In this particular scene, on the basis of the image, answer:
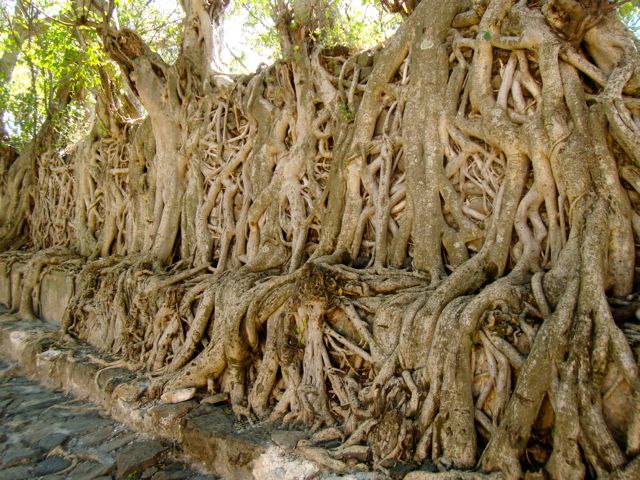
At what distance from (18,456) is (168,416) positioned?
3.78 feet

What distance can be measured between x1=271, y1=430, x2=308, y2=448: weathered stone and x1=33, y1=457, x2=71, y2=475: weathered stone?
64.2 inches

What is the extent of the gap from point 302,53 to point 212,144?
63.1 inches

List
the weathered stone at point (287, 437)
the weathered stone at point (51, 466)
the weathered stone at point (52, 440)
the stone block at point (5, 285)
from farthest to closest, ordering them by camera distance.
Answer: the stone block at point (5, 285) → the weathered stone at point (52, 440) → the weathered stone at point (51, 466) → the weathered stone at point (287, 437)

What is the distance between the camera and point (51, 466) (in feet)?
11.8

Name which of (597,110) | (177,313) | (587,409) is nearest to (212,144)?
(177,313)

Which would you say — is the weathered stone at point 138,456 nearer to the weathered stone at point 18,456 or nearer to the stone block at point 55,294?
the weathered stone at point 18,456

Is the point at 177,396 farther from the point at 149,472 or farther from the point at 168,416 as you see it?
the point at 149,472

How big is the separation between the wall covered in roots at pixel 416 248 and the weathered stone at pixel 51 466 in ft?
2.78

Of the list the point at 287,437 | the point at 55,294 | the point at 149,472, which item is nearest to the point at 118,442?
the point at 149,472

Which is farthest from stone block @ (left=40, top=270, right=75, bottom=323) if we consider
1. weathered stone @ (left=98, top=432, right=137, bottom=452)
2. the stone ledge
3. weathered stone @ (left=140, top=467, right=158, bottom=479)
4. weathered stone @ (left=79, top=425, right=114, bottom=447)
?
weathered stone @ (left=140, top=467, right=158, bottom=479)

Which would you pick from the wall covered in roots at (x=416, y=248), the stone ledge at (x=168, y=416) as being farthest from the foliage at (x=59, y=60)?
the stone ledge at (x=168, y=416)

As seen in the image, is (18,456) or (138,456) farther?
(18,456)

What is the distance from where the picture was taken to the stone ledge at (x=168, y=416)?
9.99ft

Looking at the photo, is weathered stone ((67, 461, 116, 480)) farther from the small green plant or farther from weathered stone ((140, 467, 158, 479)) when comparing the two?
the small green plant
